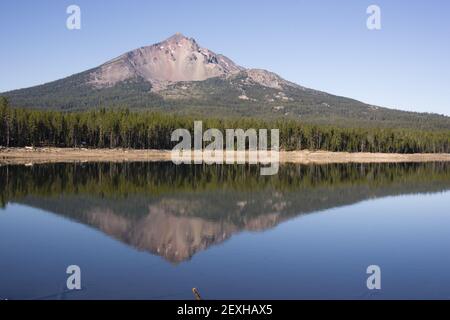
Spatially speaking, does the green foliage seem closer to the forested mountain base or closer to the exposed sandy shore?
the forested mountain base

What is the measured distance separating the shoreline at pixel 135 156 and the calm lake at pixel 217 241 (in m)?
41.6

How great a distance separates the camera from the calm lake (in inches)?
761

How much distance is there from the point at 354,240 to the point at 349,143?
124 metres

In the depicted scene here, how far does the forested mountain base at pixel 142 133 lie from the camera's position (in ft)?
350

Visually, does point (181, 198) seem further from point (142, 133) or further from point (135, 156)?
point (142, 133)

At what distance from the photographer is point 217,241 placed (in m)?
29.1

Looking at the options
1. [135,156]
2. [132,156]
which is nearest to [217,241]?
[132,156]

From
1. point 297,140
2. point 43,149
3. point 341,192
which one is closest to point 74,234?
point 341,192

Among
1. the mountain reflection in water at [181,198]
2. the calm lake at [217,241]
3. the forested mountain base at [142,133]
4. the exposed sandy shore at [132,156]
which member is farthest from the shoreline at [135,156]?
the calm lake at [217,241]

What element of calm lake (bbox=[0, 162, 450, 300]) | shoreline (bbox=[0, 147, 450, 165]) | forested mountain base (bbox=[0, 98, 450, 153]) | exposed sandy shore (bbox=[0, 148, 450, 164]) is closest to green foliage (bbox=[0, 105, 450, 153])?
forested mountain base (bbox=[0, 98, 450, 153])

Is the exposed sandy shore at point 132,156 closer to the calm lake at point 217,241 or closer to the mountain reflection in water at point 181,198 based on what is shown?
the mountain reflection in water at point 181,198

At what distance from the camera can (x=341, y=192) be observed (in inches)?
2296

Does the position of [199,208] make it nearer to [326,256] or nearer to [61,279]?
[326,256]

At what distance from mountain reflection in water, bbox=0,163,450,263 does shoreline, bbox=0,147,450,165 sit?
28.9m
